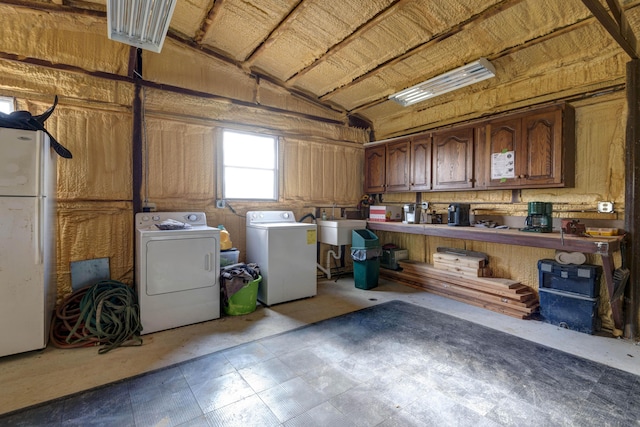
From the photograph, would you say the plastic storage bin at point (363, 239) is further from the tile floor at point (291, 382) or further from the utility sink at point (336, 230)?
the tile floor at point (291, 382)

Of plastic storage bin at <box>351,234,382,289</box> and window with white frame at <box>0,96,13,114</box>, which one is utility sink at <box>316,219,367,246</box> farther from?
window with white frame at <box>0,96,13,114</box>

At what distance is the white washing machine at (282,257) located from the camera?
3678mm

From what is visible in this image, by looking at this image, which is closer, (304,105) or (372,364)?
(372,364)

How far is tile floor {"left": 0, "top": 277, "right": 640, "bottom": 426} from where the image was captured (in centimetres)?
179

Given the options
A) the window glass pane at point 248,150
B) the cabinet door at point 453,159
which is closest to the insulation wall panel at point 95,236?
the window glass pane at point 248,150

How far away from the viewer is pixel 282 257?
3758 millimetres

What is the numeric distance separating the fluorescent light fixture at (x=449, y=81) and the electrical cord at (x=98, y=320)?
3.98m

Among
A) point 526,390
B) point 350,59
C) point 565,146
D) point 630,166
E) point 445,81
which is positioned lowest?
point 526,390

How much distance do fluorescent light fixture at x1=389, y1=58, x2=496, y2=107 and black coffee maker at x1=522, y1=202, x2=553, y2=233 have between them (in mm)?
1513

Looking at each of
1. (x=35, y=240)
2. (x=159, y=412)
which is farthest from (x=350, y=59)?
(x=159, y=412)

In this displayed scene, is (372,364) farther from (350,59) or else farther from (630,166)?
(350,59)

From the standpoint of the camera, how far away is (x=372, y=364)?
2.37m

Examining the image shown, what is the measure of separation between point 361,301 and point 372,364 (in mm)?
1514

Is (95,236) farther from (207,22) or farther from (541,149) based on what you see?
(541,149)
